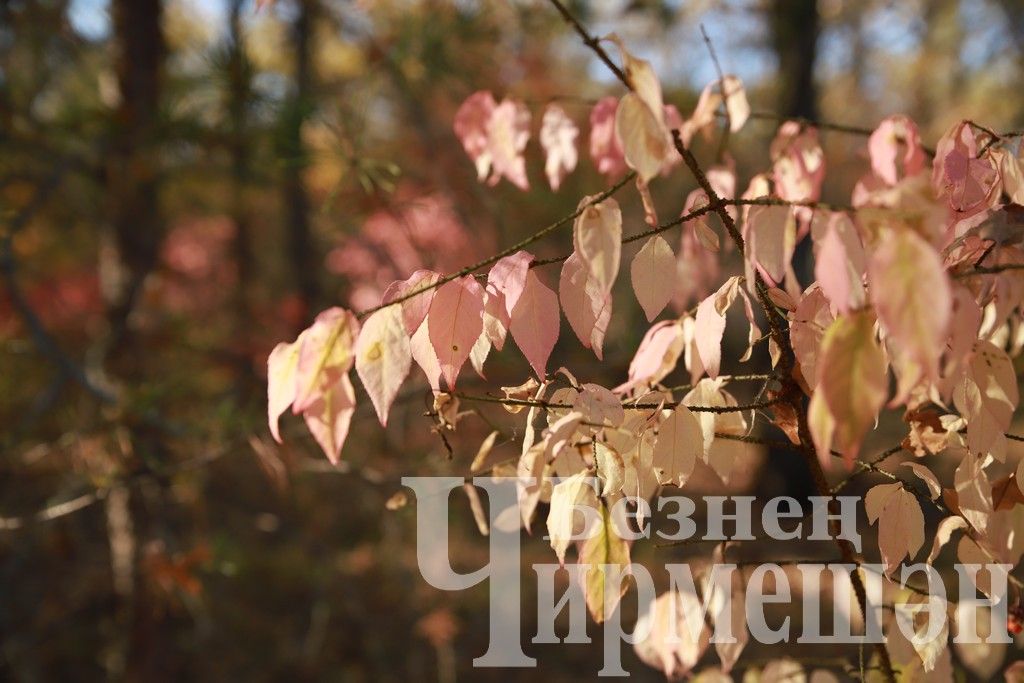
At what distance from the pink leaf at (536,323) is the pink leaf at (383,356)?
0.31ft

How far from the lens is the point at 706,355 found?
64 centimetres

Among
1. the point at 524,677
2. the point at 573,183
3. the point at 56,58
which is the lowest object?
the point at 524,677

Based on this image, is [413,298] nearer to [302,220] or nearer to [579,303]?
[579,303]

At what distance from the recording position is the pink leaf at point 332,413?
21.8 inches

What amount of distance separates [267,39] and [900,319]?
25.0ft

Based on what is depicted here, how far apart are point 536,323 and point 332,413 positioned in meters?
0.17

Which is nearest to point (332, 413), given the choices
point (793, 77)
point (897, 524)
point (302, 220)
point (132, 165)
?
point (897, 524)

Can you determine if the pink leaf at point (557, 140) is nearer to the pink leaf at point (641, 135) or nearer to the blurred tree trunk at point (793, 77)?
the pink leaf at point (641, 135)

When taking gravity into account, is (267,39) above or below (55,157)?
above

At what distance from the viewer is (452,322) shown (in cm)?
62

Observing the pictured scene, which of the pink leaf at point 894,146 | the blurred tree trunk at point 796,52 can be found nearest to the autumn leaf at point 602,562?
the pink leaf at point 894,146

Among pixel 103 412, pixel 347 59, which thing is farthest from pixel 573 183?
pixel 347 59

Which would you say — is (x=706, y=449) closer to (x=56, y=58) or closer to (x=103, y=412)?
(x=103, y=412)

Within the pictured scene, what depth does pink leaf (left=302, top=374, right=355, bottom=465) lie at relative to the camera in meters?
0.55
